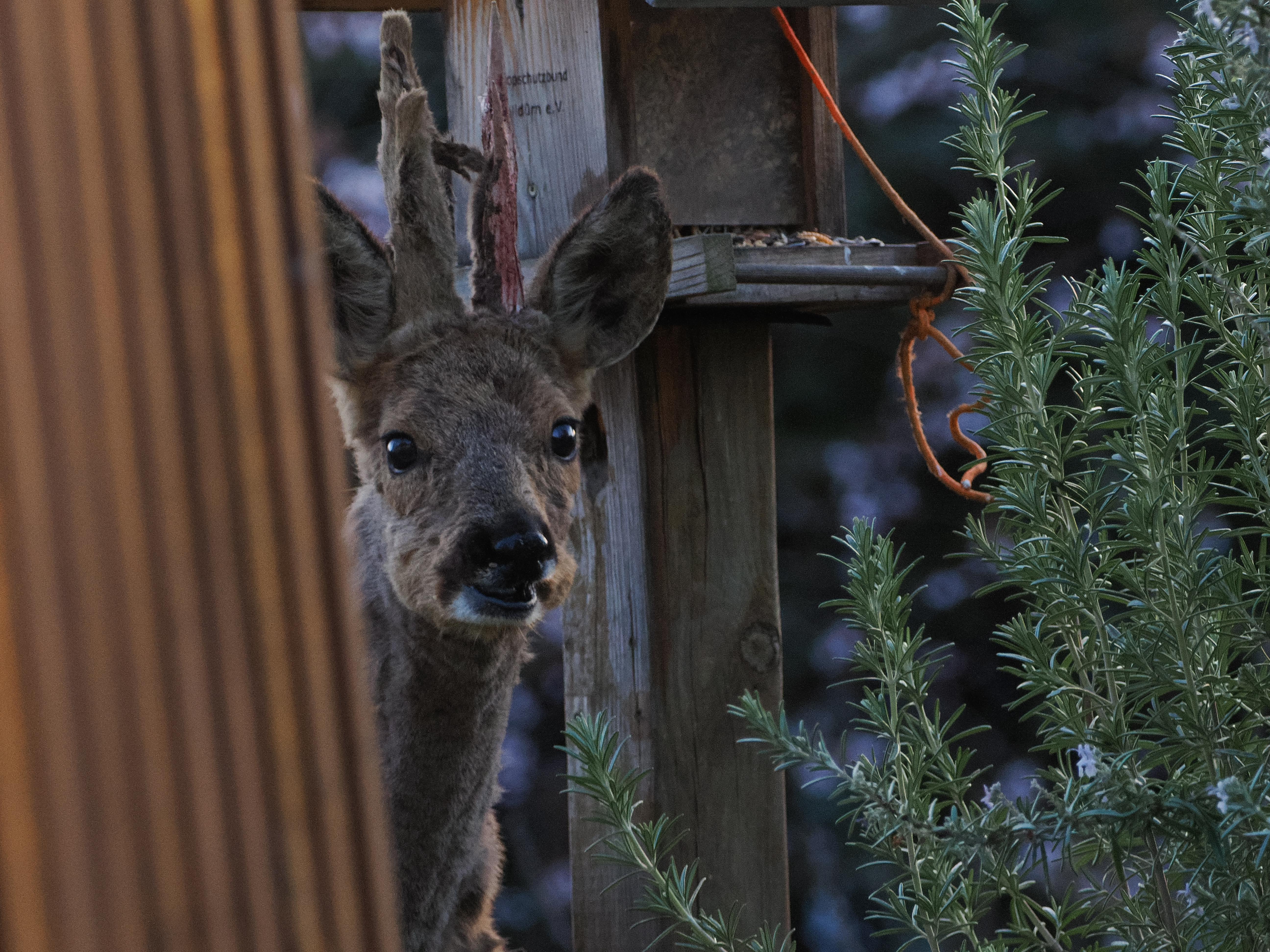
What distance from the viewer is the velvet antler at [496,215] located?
2207 millimetres

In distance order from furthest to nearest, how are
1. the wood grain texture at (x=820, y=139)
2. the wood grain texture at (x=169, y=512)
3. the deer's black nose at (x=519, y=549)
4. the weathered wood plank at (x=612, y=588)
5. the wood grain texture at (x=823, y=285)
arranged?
1. the wood grain texture at (x=820, y=139)
2. the weathered wood plank at (x=612, y=588)
3. the wood grain texture at (x=823, y=285)
4. the deer's black nose at (x=519, y=549)
5. the wood grain texture at (x=169, y=512)

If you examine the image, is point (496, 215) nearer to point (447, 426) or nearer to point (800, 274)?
point (447, 426)

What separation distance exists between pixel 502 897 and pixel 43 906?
227 inches

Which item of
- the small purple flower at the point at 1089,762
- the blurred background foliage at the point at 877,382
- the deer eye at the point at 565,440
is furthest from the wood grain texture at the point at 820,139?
the blurred background foliage at the point at 877,382

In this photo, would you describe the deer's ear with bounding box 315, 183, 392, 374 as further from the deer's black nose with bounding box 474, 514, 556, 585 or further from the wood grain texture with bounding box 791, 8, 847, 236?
the wood grain texture with bounding box 791, 8, 847, 236

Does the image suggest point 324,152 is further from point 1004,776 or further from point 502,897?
point 1004,776

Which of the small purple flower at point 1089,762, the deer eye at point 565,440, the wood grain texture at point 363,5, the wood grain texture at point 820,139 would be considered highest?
the wood grain texture at point 363,5

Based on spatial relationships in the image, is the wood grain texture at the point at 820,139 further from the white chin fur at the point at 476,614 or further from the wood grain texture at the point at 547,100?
the white chin fur at the point at 476,614

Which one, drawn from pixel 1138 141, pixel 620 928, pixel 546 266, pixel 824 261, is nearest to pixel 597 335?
pixel 546 266

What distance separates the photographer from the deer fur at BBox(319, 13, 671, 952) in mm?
2023

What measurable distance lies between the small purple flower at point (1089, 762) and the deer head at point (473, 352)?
0.82 metres

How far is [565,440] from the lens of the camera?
2.19m

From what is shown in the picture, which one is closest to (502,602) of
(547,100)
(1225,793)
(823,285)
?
(823,285)

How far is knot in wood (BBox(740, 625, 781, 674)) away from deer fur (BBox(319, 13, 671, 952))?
1.87 feet
